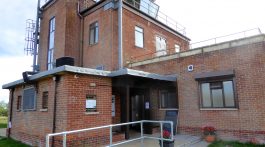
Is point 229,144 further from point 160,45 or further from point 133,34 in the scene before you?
point 160,45

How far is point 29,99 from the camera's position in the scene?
10.5 m

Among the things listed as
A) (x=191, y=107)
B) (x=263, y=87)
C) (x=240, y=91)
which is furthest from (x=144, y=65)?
(x=263, y=87)

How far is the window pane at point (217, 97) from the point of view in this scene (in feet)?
31.6

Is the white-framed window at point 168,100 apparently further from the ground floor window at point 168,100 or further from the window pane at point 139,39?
the window pane at point 139,39

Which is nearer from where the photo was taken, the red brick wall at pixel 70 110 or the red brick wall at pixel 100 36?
the red brick wall at pixel 70 110

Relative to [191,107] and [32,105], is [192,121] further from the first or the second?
[32,105]

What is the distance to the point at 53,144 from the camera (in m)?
8.10

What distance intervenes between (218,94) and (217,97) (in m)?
0.15

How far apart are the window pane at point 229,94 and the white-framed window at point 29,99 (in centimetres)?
883

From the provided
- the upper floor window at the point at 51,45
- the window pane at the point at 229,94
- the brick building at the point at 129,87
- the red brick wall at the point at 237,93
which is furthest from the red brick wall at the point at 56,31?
the window pane at the point at 229,94

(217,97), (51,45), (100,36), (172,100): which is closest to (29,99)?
(100,36)

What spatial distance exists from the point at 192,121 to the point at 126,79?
3.88 metres

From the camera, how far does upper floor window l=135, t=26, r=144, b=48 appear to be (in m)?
15.3

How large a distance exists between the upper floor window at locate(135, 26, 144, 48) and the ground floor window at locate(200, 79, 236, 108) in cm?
637
